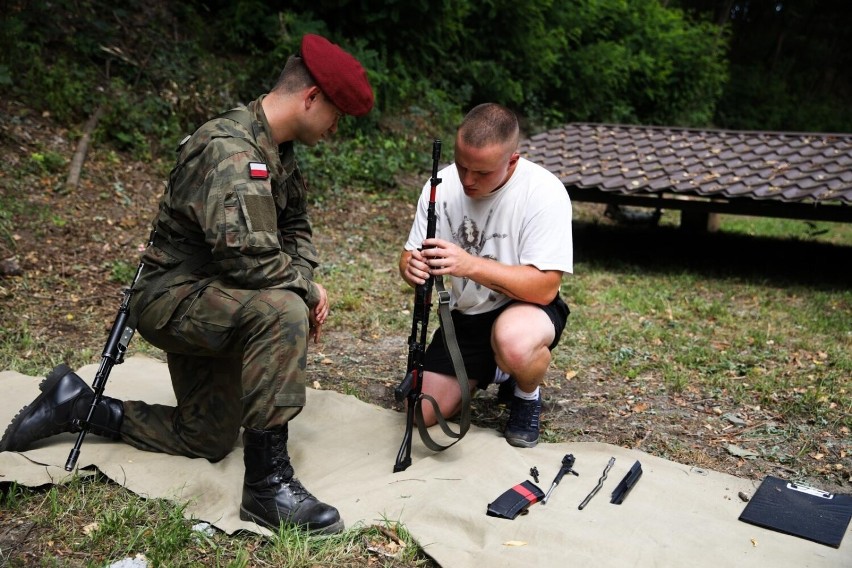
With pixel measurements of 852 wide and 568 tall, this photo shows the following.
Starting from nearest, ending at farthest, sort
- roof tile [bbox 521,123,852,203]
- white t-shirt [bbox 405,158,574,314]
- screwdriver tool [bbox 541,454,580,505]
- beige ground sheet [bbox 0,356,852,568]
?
1. beige ground sheet [bbox 0,356,852,568]
2. screwdriver tool [bbox 541,454,580,505]
3. white t-shirt [bbox 405,158,574,314]
4. roof tile [bbox 521,123,852,203]

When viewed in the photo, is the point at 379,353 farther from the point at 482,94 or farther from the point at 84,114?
the point at 482,94

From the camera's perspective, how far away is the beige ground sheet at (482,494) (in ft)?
8.73

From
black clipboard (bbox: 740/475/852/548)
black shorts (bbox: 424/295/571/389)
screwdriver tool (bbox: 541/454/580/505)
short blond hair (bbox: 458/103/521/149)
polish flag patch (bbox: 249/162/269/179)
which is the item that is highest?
short blond hair (bbox: 458/103/521/149)

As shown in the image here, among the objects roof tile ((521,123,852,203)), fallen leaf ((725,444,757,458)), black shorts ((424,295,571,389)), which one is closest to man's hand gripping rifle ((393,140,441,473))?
black shorts ((424,295,571,389))

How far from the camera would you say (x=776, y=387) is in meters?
4.30

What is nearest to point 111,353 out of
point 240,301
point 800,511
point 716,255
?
point 240,301

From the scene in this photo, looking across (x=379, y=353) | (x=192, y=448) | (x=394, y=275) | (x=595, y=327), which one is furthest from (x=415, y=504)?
(x=394, y=275)

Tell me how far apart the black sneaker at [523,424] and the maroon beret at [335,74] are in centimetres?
154

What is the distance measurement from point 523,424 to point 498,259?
0.77m

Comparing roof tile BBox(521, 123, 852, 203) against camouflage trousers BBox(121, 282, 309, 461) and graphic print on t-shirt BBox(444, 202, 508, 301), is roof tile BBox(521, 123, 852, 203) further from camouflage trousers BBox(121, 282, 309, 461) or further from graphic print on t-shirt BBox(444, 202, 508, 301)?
camouflage trousers BBox(121, 282, 309, 461)

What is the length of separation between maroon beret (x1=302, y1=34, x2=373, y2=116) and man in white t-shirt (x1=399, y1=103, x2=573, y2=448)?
19.7 inches

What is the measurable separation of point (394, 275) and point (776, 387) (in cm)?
333

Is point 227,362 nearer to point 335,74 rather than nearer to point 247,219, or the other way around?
point 247,219

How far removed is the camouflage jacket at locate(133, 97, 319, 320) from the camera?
2678 mm
